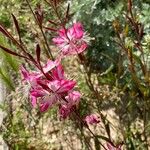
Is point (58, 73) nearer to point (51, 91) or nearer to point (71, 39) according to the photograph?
point (51, 91)

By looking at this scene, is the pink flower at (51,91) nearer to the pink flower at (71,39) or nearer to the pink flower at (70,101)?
the pink flower at (70,101)

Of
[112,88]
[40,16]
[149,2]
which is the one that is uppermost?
[149,2]

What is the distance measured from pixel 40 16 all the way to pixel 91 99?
5.00 feet

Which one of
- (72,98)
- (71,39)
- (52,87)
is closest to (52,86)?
(52,87)

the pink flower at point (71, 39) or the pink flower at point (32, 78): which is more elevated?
the pink flower at point (71, 39)

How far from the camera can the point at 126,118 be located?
2631 mm

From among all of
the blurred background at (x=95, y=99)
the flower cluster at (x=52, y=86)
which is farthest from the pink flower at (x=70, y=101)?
the blurred background at (x=95, y=99)

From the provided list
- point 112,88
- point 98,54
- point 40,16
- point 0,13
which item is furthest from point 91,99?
point 40,16

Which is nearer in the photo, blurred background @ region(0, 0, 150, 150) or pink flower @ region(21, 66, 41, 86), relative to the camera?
pink flower @ region(21, 66, 41, 86)

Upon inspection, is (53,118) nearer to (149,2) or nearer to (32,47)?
(32,47)

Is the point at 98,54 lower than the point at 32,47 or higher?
lower

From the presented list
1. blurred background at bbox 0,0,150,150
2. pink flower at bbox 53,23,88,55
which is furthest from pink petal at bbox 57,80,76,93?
blurred background at bbox 0,0,150,150

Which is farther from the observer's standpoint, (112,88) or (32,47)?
(32,47)

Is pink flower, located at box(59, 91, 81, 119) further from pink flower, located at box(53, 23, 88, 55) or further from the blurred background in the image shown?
the blurred background
